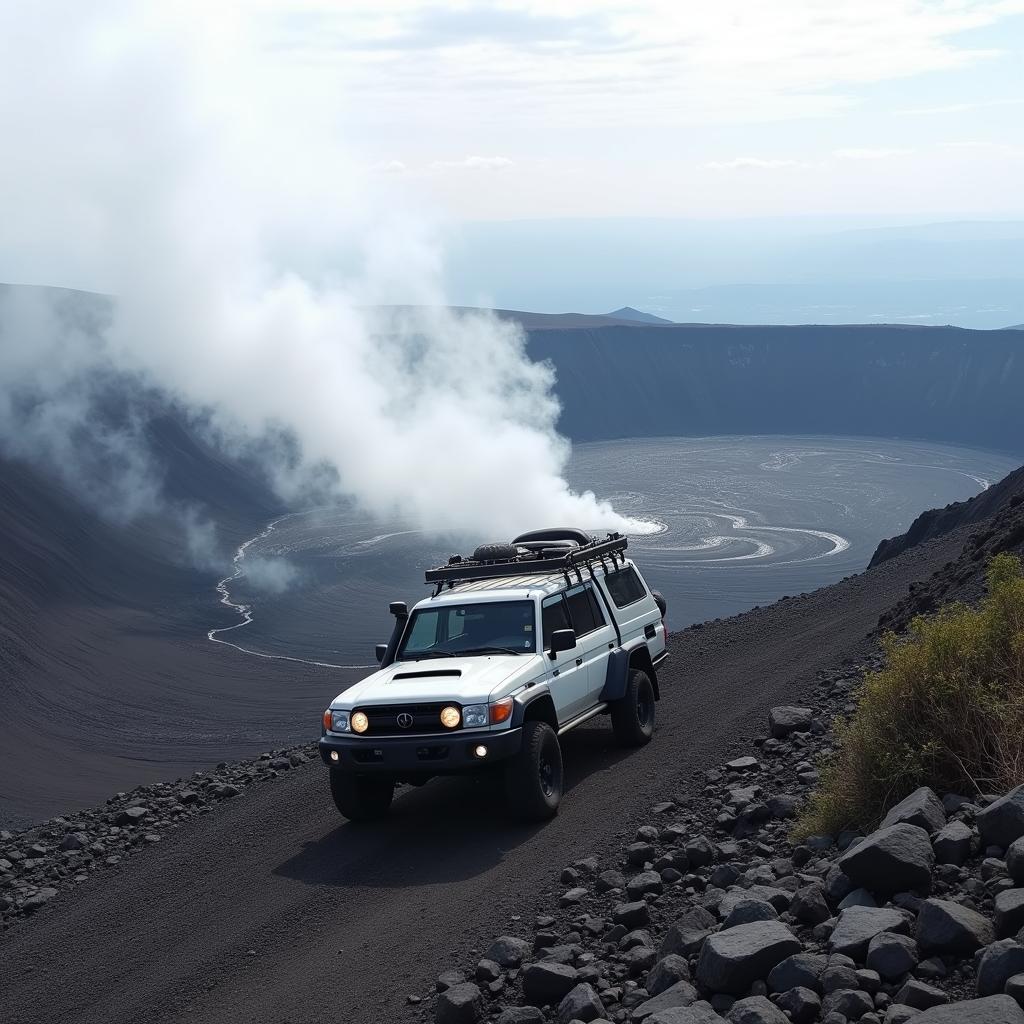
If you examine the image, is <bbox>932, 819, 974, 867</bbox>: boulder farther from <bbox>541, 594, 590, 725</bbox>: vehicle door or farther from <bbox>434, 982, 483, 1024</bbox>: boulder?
<bbox>541, 594, 590, 725</bbox>: vehicle door

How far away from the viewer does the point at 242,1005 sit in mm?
8055

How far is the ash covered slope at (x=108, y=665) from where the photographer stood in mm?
37094

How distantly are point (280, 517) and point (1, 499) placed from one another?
30.6 meters

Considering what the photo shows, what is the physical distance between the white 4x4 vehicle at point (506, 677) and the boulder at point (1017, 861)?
509 centimetres

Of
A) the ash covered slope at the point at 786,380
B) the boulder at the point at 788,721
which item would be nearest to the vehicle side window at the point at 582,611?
the boulder at the point at 788,721

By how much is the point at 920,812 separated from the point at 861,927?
51.5 inches

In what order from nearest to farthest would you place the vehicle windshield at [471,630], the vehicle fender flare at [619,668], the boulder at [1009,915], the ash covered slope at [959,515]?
1. the boulder at [1009,915]
2. the vehicle windshield at [471,630]
3. the vehicle fender flare at [619,668]
4. the ash covered slope at [959,515]

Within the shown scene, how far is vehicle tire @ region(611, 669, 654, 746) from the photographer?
13.2 metres

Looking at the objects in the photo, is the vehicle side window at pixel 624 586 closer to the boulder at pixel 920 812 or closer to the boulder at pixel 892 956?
the boulder at pixel 920 812

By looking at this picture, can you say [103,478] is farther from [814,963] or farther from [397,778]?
[814,963]

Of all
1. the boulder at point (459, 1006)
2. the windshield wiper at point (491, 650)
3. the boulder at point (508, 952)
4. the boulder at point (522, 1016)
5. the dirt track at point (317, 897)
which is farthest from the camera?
the windshield wiper at point (491, 650)

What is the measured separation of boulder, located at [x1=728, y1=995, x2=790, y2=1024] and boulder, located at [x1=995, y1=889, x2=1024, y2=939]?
107 cm

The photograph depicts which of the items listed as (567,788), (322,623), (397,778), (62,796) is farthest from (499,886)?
(322,623)

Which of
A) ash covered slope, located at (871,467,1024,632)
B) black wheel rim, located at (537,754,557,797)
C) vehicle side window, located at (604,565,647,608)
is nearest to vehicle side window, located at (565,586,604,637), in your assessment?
vehicle side window, located at (604,565,647,608)
